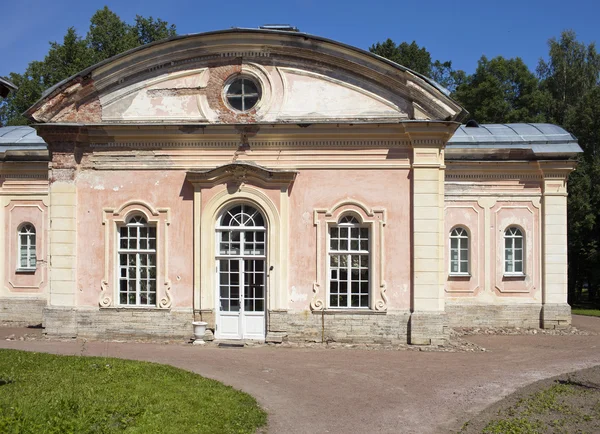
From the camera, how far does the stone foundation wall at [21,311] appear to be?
20.2m

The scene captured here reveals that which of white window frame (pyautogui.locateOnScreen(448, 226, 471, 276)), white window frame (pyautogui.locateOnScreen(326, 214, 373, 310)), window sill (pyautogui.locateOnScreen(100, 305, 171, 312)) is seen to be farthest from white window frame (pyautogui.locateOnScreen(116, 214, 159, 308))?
white window frame (pyautogui.locateOnScreen(448, 226, 471, 276))

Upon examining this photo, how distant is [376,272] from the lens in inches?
601

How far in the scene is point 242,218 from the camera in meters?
15.6

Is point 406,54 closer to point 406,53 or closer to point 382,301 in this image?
point 406,53

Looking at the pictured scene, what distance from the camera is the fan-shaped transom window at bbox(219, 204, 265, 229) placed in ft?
51.2

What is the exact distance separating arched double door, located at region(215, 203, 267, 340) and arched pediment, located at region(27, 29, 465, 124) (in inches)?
92.5

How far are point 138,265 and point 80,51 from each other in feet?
82.1

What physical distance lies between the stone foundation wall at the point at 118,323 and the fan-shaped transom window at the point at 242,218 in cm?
223

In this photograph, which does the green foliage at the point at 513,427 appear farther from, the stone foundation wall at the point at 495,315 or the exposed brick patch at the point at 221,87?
the stone foundation wall at the point at 495,315

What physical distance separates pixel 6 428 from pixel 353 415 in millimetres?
4197

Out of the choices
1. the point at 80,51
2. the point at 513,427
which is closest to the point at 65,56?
the point at 80,51

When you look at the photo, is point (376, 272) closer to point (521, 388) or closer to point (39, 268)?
point (521, 388)

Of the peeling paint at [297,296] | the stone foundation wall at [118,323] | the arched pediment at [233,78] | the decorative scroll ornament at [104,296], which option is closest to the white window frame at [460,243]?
the arched pediment at [233,78]

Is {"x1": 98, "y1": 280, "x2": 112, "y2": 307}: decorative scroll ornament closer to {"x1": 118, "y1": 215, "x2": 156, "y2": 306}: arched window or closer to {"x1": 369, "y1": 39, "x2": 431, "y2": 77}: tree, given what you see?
{"x1": 118, "y1": 215, "x2": 156, "y2": 306}: arched window
